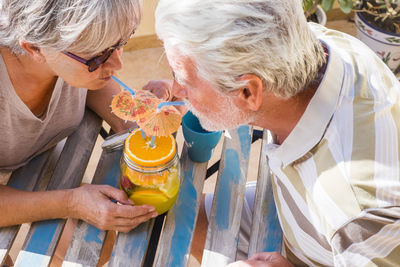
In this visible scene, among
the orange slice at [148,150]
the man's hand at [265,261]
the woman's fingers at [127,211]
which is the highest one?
the orange slice at [148,150]

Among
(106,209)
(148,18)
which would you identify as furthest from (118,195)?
(148,18)

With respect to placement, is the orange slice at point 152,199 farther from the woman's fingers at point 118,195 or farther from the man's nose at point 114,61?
the man's nose at point 114,61

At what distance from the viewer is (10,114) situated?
1191mm

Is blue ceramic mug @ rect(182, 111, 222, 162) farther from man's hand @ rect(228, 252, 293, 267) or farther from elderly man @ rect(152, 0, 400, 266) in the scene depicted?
man's hand @ rect(228, 252, 293, 267)

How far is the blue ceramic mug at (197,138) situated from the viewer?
1.22 m

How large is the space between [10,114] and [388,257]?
1.03 meters

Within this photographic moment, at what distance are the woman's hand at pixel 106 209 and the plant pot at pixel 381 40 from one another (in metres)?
1.74

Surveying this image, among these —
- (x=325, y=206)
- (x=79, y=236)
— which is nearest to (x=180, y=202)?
(x=79, y=236)

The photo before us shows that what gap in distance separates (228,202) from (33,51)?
683mm

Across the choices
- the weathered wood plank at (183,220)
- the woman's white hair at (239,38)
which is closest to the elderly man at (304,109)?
the woman's white hair at (239,38)

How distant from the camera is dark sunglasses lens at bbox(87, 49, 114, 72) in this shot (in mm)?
1117

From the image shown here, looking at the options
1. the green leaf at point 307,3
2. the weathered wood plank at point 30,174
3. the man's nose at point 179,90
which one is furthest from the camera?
the green leaf at point 307,3

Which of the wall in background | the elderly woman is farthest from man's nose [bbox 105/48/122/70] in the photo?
the wall in background

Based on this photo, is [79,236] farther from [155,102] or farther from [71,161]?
[155,102]
